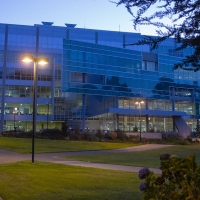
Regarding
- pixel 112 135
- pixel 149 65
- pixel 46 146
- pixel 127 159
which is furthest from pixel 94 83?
pixel 127 159

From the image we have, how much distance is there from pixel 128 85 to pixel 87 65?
8755 mm

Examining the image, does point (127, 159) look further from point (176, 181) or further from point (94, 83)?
point (94, 83)

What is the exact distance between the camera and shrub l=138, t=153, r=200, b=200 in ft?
13.1

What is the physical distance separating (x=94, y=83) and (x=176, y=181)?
2114 inches

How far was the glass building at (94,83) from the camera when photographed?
57719 mm

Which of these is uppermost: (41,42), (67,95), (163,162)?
(41,42)

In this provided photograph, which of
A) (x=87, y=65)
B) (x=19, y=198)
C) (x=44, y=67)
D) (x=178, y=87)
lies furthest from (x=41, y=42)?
(x=19, y=198)

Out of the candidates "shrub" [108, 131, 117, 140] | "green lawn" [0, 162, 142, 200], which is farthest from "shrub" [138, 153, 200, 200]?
"shrub" [108, 131, 117, 140]

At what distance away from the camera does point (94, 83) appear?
5781cm

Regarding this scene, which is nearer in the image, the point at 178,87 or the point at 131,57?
the point at 131,57

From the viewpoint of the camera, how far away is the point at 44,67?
239ft

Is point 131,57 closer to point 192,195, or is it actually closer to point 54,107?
point 54,107

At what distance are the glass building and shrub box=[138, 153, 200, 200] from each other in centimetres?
4762

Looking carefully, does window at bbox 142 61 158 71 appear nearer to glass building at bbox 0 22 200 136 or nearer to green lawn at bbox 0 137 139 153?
glass building at bbox 0 22 200 136
